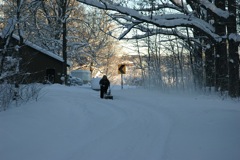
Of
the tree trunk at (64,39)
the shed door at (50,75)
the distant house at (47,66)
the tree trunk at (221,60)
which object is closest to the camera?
the tree trunk at (221,60)

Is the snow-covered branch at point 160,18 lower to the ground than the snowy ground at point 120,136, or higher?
higher

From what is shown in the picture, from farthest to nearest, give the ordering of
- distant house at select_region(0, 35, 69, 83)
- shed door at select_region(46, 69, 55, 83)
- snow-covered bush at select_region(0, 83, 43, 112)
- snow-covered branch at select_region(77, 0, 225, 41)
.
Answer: shed door at select_region(46, 69, 55, 83)
distant house at select_region(0, 35, 69, 83)
snow-covered branch at select_region(77, 0, 225, 41)
snow-covered bush at select_region(0, 83, 43, 112)

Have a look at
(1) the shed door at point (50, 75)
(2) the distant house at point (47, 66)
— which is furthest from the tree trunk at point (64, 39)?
(1) the shed door at point (50, 75)

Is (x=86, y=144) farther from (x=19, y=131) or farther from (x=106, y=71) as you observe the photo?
(x=106, y=71)

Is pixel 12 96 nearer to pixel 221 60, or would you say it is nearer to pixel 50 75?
pixel 221 60

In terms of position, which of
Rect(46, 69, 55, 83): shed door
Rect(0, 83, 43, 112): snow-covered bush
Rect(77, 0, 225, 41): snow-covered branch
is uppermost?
Rect(77, 0, 225, 41): snow-covered branch

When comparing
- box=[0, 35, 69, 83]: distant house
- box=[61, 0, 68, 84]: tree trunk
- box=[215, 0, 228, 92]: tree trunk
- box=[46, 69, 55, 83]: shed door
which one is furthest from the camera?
box=[61, 0, 68, 84]: tree trunk

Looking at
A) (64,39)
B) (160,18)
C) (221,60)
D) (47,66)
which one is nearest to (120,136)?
(160,18)

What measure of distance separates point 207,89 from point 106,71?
30.9 meters

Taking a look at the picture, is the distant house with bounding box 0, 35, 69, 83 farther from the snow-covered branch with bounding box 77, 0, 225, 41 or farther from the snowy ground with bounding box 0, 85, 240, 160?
the snowy ground with bounding box 0, 85, 240, 160

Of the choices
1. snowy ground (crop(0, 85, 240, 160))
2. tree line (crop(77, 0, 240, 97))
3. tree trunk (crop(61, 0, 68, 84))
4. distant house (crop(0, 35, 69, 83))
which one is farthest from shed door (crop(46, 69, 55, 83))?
snowy ground (crop(0, 85, 240, 160))

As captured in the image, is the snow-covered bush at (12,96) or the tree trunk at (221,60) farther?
the tree trunk at (221,60)

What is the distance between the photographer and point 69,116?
7.71 metres

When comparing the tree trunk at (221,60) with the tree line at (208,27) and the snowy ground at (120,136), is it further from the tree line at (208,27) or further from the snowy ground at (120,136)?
the snowy ground at (120,136)
